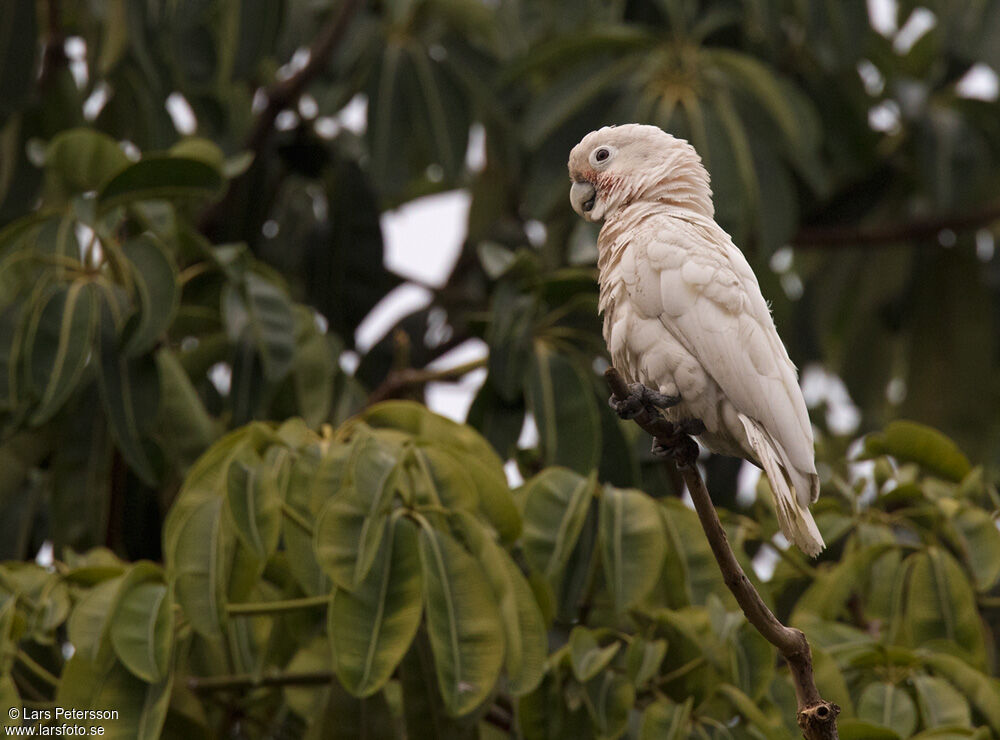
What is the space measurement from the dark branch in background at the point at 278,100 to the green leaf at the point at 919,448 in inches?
A: 91.2

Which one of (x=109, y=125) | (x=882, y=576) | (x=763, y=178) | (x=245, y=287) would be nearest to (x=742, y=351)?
(x=882, y=576)

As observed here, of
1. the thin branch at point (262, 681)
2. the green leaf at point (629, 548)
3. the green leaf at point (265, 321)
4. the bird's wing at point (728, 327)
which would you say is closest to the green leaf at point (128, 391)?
the green leaf at point (265, 321)

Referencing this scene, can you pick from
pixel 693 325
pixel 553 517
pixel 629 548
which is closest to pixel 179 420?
pixel 553 517

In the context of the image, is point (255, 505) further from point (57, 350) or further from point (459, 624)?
point (57, 350)

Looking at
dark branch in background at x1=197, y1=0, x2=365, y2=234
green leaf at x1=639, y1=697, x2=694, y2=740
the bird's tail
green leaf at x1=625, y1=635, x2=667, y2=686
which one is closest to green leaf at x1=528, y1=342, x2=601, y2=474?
green leaf at x1=625, y1=635, x2=667, y2=686

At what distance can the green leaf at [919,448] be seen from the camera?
3.17 m

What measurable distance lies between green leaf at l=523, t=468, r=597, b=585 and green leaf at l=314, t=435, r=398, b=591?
0.37 m

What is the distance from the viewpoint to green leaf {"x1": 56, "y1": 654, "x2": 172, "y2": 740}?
100 inches

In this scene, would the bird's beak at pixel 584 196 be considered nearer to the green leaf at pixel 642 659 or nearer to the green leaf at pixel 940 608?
the green leaf at pixel 642 659

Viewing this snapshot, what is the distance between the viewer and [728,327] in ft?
7.61

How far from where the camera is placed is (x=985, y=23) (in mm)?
4344

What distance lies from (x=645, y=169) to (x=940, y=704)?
1317mm

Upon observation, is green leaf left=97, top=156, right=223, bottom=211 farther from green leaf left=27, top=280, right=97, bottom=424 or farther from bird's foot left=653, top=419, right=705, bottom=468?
bird's foot left=653, top=419, right=705, bottom=468

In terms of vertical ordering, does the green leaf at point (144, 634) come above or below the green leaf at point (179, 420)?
above
